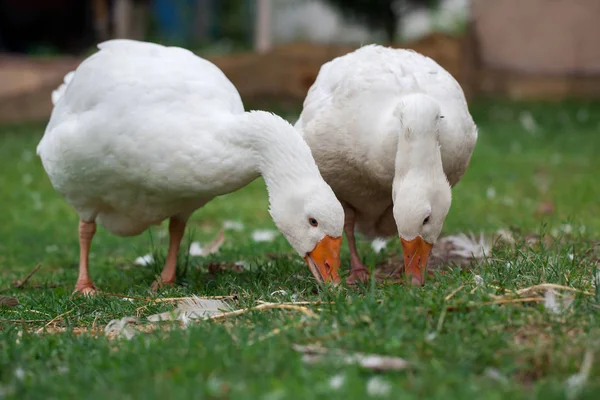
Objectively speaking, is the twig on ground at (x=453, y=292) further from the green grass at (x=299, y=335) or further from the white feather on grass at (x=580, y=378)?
the white feather on grass at (x=580, y=378)

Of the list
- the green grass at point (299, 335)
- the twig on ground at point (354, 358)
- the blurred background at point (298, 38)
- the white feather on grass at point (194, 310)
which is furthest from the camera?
the blurred background at point (298, 38)

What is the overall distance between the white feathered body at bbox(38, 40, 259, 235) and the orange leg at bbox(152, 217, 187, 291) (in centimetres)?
32

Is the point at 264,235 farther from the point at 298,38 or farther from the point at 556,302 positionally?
the point at 298,38

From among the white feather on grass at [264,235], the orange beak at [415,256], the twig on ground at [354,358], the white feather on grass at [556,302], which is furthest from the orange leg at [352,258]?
the twig on ground at [354,358]

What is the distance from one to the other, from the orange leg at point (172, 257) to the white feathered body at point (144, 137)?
324 mm

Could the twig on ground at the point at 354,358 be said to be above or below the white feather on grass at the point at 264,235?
above

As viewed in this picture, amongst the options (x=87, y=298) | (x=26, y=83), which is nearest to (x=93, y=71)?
(x=87, y=298)

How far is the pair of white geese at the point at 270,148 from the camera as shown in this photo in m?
4.75

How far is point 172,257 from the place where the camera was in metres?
5.89

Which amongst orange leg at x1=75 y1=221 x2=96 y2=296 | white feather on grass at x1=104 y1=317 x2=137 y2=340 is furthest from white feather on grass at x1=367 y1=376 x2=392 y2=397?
orange leg at x1=75 y1=221 x2=96 y2=296

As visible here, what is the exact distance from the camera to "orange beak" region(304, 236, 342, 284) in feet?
15.4

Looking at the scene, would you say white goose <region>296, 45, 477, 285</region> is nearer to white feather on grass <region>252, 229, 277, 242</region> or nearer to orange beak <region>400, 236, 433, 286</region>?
orange beak <region>400, 236, 433, 286</region>

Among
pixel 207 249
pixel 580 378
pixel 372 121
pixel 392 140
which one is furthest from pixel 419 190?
pixel 207 249

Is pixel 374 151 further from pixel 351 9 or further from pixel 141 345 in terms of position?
pixel 351 9
